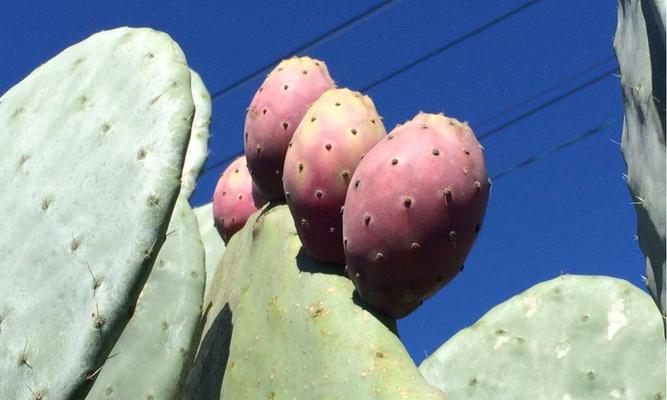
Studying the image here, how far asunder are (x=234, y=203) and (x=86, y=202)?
761 millimetres

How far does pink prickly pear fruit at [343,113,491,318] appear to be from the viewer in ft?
6.97

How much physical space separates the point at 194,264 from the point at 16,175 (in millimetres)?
390

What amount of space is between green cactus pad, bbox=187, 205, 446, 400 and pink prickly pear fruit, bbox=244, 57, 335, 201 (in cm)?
8

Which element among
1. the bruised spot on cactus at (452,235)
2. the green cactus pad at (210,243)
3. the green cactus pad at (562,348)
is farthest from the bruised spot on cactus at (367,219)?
the green cactus pad at (210,243)

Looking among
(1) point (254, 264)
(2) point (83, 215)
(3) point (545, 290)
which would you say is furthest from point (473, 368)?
(2) point (83, 215)

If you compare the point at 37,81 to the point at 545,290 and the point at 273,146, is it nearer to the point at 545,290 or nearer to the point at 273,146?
the point at 273,146

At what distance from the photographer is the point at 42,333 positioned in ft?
7.02

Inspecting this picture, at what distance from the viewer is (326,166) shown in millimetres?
2330

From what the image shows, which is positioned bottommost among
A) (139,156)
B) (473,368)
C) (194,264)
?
(473,368)

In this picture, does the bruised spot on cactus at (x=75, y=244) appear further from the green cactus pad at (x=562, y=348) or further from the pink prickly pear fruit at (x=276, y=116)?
the green cactus pad at (x=562, y=348)

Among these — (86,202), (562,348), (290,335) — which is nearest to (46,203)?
(86,202)

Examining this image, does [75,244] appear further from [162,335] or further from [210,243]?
[210,243]

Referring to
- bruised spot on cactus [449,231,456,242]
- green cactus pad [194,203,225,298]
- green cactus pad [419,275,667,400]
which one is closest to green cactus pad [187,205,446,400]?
bruised spot on cactus [449,231,456,242]

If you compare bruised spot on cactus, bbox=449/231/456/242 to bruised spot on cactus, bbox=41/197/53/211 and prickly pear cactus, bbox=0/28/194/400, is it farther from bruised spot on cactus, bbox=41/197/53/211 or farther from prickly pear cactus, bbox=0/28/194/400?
bruised spot on cactus, bbox=41/197/53/211
